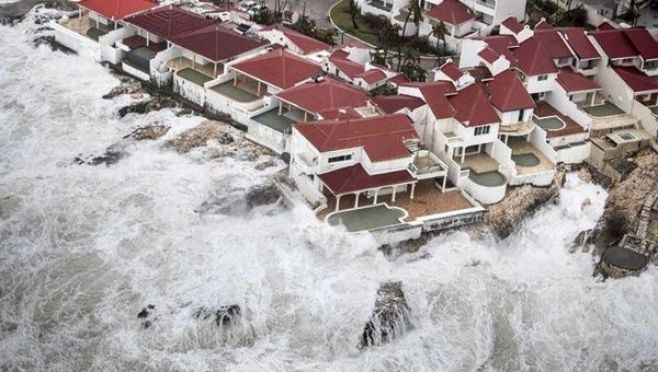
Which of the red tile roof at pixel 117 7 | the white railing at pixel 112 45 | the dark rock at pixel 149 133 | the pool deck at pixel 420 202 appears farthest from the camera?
the red tile roof at pixel 117 7

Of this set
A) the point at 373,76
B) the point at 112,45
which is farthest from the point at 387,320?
the point at 112,45

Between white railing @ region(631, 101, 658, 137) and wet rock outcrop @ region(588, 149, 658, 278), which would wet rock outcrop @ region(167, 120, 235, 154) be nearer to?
wet rock outcrop @ region(588, 149, 658, 278)

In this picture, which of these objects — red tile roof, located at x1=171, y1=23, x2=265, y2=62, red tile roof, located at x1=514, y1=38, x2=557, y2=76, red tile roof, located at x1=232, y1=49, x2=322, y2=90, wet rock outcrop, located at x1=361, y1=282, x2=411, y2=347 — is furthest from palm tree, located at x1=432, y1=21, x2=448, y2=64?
wet rock outcrop, located at x1=361, y1=282, x2=411, y2=347

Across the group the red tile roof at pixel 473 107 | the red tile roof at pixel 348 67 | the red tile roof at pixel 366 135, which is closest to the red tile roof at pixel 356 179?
the red tile roof at pixel 366 135

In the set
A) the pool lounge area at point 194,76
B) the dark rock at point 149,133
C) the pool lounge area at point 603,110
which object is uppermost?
the pool lounge area at point 603,110

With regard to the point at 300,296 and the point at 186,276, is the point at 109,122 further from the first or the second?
the point at 300,296

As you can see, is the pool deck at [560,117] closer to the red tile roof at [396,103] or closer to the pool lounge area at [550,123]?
the pool lounge area at [550,123]
